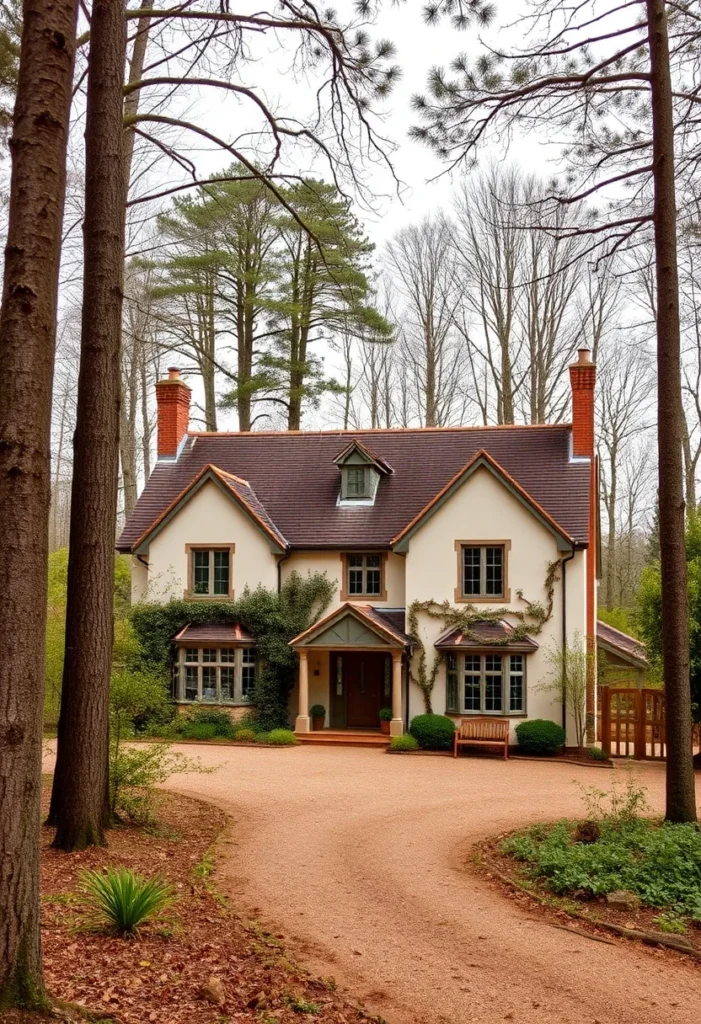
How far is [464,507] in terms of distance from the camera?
23.9 metres

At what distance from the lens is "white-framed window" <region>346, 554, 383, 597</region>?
25.1 m

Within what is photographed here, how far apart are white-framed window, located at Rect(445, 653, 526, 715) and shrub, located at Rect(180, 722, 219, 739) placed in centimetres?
580

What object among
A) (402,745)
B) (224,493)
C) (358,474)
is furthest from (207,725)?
(358,474)

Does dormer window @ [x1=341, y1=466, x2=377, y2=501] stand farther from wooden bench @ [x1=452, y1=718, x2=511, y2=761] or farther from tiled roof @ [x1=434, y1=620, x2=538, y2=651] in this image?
wooden bench @ [x1=452, y1=718, x2=511, y2=761]

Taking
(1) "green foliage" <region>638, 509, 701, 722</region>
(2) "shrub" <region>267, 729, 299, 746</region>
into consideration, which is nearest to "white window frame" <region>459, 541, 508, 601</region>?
(1) "green foliage" <region>638, 509, 701, 722</region>

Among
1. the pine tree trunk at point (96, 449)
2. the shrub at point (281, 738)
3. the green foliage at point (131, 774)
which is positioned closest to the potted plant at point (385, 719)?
the shrub at point (281, 738)

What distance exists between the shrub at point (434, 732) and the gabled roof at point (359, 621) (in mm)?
1899

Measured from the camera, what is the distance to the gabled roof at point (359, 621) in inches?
911

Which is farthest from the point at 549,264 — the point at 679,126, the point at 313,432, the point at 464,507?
the point at 679,126

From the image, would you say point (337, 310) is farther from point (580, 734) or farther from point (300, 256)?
point (580, 734)

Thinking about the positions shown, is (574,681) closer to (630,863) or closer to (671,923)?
(630,863)

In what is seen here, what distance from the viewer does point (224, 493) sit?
25234 mm

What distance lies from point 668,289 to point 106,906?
8.88 meters

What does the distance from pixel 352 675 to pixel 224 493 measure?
5864mm
